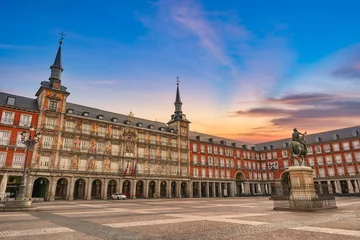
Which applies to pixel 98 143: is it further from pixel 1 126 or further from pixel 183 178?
pixel 183 178

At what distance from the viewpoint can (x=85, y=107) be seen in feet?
153

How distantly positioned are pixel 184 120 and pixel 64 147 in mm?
27580

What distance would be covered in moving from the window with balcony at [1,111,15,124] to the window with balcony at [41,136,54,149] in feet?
16.1

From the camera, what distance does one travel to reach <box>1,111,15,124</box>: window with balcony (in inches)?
1340

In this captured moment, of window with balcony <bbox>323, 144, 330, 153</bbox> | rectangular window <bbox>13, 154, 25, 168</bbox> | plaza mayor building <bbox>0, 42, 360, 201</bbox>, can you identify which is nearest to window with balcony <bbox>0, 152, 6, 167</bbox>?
plaza mayor building <bbox>0, 42, 360, 201</bbox>

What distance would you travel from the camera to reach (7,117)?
34.4 meters

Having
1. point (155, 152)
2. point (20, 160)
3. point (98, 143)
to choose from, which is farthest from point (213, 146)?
point (20, 160)

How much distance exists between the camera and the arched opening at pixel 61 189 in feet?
126

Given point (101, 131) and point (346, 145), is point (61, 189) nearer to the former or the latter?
point (101, 131)

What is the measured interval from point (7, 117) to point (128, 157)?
807 inches

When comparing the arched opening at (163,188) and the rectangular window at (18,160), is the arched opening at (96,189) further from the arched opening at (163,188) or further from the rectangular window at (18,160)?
the arched opening at (163,188)

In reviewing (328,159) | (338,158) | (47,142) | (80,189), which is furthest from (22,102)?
(338,158)

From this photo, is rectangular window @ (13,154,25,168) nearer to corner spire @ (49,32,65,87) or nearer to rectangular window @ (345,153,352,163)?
corner spire @ (49,32,65,87)

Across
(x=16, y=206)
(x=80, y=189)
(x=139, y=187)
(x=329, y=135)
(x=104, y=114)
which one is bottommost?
(x=16, y=206)
